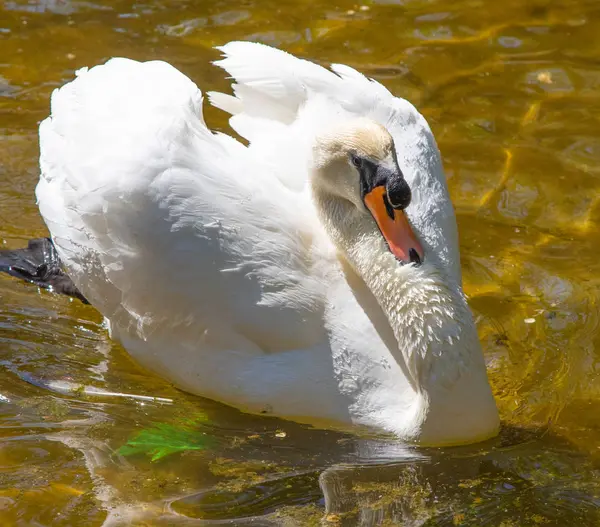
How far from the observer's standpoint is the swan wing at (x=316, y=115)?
518 cm

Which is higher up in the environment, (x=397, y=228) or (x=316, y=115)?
(x=316, y=115)

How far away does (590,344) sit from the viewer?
552cm

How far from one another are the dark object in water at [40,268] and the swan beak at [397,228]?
210 cm

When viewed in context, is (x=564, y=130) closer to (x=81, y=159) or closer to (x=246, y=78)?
(x=246, y=78)

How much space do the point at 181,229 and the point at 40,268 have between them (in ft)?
5.49

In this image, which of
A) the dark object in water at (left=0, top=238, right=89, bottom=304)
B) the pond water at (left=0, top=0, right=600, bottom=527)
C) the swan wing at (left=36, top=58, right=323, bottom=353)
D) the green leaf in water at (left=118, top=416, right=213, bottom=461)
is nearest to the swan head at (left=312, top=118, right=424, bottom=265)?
the swan wing at (left=36, top=58, right=323, bottom=353)

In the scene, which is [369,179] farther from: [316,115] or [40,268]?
[40,268]

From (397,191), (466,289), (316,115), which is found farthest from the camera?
(466,289)

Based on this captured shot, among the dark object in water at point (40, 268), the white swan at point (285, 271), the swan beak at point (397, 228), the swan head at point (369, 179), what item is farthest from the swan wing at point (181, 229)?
the dark object in water at point (40, 268)

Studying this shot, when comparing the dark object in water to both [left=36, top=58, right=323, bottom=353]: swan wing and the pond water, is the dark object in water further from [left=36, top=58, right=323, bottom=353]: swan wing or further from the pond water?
[left=36, top=58, right=323, bottom=353]: swan wing

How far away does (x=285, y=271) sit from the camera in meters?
4.85

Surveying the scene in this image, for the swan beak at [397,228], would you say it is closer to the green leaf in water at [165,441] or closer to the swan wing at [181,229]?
the swan wing at [181,229]

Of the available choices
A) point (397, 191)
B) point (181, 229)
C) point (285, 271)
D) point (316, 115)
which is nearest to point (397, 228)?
point (397, 191)

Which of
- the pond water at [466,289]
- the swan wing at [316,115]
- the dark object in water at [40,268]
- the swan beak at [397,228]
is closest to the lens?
the pond water at [466,289]
